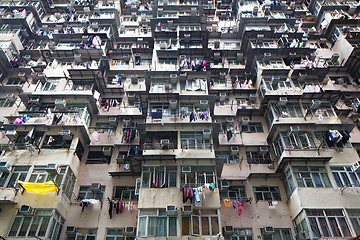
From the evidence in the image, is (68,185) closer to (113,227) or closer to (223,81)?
(113,227)

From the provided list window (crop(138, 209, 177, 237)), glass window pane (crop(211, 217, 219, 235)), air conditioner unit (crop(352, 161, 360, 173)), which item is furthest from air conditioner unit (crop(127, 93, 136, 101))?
air conditioner unit (crop(352, 161, 360, 173))

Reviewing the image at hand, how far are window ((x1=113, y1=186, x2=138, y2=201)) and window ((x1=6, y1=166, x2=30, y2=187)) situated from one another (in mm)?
8064

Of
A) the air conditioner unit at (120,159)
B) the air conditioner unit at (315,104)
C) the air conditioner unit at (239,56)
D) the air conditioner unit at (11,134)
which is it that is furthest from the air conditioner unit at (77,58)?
the air conditioner unit at (315,104)

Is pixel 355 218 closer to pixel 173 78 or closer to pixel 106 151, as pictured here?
pixel 173 78

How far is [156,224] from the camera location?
20.1 m

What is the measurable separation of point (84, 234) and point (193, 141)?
41.7ft

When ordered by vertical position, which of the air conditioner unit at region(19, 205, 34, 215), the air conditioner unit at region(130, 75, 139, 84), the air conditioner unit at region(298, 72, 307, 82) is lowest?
the air conditioner unit at region(19, 205, 34, 215)

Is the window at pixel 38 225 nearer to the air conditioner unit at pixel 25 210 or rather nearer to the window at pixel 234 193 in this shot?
the air conditioner unit at pixel 25 210

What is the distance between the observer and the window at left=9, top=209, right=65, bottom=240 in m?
19.6

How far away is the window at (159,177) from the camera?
22281 mm

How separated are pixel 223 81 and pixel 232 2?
66.6 feet

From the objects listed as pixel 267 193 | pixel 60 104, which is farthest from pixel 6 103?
pixel 267 193

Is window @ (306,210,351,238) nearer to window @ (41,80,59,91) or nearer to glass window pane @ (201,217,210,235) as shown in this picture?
glass window pane @ (201,217,210,235)

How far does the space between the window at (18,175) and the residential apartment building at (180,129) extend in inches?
4.4
